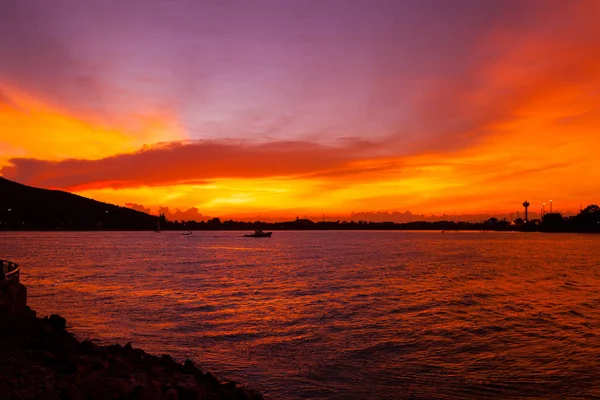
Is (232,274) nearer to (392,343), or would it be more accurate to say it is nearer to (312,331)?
(312,331)

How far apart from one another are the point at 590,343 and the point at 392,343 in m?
9.68

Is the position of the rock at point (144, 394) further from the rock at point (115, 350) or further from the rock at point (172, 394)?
the rock at point (115, 350)

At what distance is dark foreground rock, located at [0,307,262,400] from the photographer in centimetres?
1092

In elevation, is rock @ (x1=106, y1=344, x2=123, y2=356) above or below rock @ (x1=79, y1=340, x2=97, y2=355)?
below

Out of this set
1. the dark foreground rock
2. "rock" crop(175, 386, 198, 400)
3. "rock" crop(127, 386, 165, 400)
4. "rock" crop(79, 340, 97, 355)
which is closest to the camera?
"rock" crop(127, 386, 165, 400)

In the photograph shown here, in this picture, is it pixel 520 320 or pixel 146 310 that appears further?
pixel 146 310

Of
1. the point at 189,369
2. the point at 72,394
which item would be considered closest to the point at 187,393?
the point at 72,394

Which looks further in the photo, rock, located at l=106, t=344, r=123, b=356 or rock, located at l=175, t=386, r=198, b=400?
rock, located at l=106, t=344, r=123, b=356

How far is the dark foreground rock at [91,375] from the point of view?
10922 mm

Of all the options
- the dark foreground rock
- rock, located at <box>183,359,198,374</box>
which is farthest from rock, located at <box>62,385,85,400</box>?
rock, located at <box>183,359,198,374</box>

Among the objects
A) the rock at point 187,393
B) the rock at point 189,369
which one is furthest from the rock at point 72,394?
the rock at point 189,369

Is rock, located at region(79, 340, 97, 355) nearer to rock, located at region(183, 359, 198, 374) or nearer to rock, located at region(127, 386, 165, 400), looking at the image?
rock, located at region(183, 359, 198, 374)

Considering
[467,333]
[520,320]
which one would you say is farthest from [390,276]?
[467,333]

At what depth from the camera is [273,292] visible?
4288 centimetres
